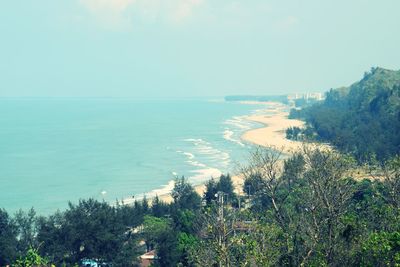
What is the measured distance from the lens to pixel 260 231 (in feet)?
63.9

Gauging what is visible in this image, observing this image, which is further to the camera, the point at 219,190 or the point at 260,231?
the point at 219,190

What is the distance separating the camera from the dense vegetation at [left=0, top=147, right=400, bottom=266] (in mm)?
16734

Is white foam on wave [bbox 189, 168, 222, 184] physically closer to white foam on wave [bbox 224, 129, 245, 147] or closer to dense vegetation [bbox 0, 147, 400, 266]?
dense vegetation [bbox 0, 147, 400, 266]

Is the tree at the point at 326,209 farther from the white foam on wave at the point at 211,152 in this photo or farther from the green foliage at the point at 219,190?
the white foam on wave at the point at 211,152

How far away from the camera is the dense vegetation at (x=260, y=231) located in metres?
16.7

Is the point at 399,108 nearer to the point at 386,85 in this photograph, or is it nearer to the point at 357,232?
the point at 386,85

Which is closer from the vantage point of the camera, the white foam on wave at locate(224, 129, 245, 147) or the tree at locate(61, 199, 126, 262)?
the tree at locate(61, 199, 126, 262)

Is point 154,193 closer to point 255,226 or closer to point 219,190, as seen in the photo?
point 219,190

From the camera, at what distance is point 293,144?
9275 cm

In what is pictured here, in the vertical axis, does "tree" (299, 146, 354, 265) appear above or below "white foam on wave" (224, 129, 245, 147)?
above

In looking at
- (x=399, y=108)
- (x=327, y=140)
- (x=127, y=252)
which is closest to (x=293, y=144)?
(x=327, y=140)

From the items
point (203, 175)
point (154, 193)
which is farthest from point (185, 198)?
point (203, 175)

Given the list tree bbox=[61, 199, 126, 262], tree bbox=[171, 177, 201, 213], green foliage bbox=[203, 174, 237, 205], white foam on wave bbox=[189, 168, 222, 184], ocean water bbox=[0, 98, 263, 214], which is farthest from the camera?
white foam on wave bbox=[189, 168, 222, 184]

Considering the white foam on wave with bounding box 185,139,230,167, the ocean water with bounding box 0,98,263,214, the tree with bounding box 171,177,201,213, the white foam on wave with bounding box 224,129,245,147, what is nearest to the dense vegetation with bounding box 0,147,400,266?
the tree with bounding box 171,177,201,213
